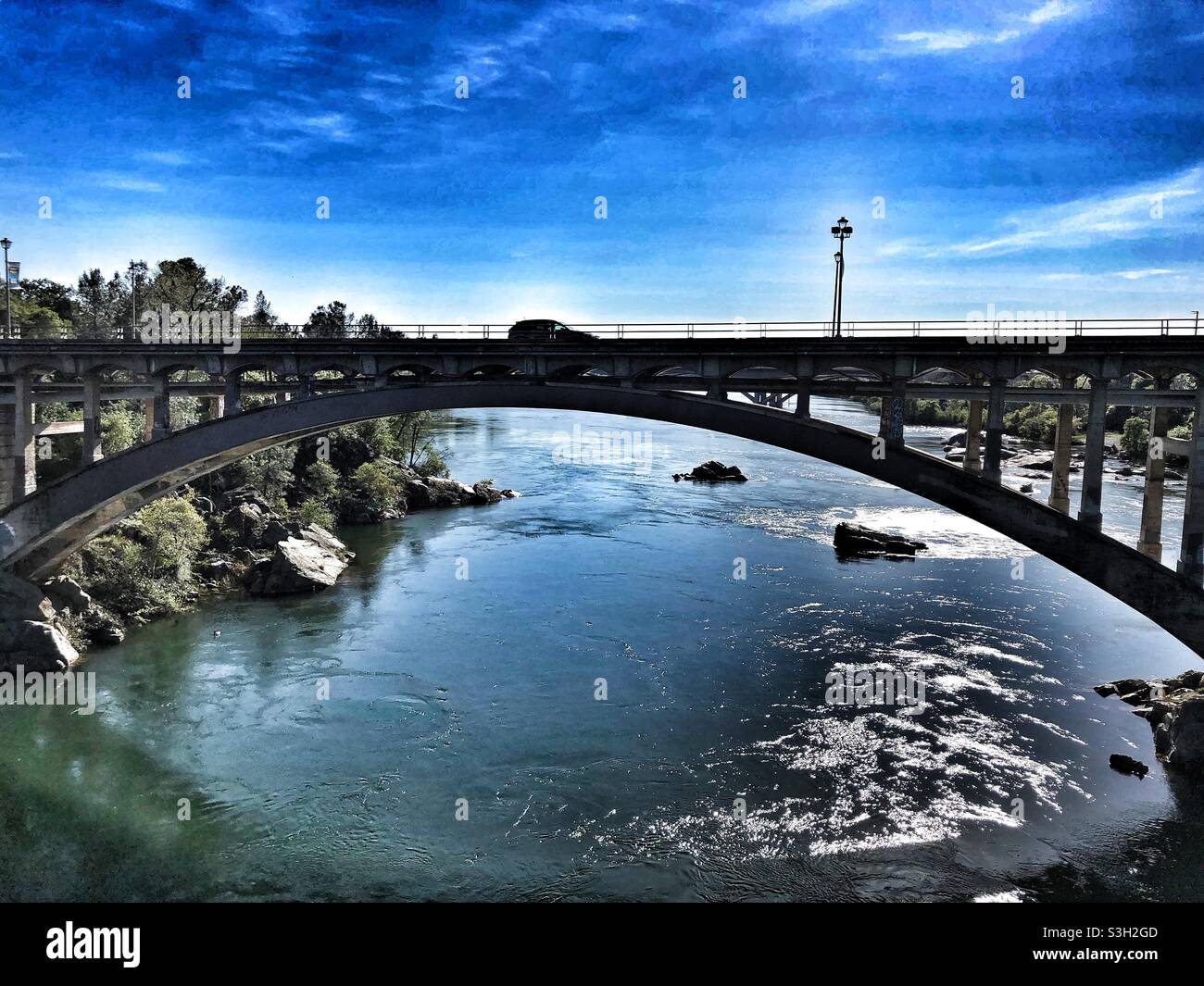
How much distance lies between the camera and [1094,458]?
16.5 metres

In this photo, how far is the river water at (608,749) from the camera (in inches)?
525

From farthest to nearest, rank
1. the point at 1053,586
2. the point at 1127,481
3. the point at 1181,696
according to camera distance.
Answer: the point at 1127,481, the point at 1053,586, the point at 1181,696

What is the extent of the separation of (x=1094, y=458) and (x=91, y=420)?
78.8 ft

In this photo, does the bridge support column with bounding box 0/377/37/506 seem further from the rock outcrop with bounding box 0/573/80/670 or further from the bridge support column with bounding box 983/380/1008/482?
the bridge support column with bounding box 983/380/1008/482

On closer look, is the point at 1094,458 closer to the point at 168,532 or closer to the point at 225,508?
the point at 168,532

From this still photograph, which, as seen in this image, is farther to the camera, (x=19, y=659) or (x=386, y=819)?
(x=19, y=659)

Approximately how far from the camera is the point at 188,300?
57.5 metres

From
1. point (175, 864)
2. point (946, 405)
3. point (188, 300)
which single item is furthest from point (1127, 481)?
point (188, 300)

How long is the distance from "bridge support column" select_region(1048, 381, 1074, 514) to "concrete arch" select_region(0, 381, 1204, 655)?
2367 mm
